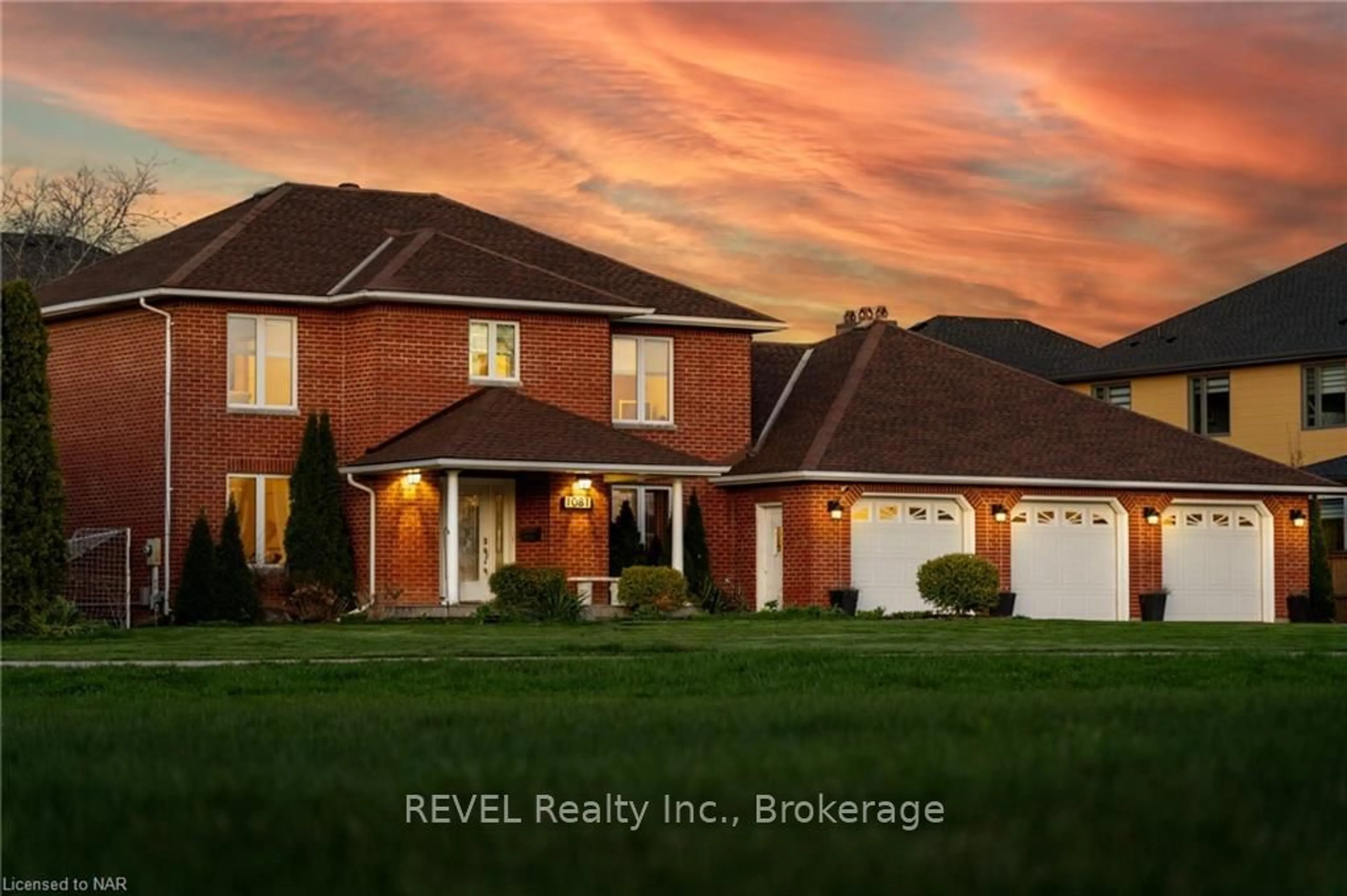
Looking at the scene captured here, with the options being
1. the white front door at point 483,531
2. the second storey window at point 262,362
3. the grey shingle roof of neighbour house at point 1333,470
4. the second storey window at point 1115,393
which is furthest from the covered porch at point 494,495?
the second storey window at point 1115,393

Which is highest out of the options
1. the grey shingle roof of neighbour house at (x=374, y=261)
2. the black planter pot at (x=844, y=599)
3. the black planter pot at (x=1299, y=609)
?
the grey shingle roof of neighbour house at (x=374, y=261)

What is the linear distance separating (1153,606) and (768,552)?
7717mm

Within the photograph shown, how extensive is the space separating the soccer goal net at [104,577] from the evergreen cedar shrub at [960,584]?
1399cm

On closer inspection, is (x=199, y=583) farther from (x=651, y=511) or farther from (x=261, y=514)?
(x=651, y=511)

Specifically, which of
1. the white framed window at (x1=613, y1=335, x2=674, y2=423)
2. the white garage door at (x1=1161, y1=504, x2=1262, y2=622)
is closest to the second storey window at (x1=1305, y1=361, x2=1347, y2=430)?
the white garage door at (x1=1161, y1=504, x2=1262, y2=622)

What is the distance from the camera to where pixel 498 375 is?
41375 millimetres

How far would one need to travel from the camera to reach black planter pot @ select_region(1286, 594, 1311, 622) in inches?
1793

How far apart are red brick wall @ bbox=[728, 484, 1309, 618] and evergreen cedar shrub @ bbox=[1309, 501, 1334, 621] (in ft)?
0.56

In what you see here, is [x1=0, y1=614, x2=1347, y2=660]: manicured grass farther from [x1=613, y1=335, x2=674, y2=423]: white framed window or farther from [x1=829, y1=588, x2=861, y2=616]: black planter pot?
[x1=613, y1=335, x2=674, y2=423]: white framed window

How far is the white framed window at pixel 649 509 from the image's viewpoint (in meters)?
43.3

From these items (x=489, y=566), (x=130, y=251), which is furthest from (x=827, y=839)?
(x=130, y=251)

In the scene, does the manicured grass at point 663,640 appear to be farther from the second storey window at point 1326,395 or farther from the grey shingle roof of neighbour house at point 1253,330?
the grey shingle roof of neighbour house at point 1253,330

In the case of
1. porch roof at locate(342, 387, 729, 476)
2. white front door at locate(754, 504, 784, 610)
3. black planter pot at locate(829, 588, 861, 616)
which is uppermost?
porch roof at locate(342, 387, 729, 476)

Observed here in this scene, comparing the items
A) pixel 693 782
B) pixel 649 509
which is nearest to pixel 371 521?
pixel 649 509
